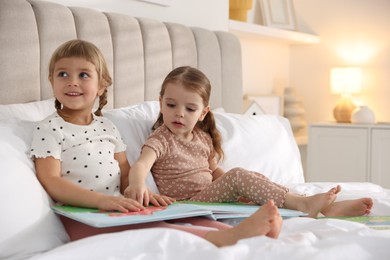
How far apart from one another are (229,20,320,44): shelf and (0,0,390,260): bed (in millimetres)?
473

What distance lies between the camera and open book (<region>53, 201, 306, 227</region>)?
1268 mm

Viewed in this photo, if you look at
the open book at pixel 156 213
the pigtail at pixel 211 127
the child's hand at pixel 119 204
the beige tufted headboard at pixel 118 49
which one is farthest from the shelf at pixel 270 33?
the child's hand at pixel 119 204

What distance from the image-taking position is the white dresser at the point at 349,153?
365 centimetres

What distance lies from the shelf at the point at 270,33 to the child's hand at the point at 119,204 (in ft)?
6.65

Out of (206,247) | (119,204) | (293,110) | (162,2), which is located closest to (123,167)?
(119,204)

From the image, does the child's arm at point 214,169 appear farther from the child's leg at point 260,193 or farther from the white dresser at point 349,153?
the white dresser at point 349,153

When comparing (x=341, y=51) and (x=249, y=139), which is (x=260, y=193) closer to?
(x=249, y=139)

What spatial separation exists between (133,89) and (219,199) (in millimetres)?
786

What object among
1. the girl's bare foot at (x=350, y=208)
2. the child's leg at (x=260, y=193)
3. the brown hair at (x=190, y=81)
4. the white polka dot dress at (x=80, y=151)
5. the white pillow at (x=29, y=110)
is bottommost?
the girl's bare foot at (x=350, y=208)

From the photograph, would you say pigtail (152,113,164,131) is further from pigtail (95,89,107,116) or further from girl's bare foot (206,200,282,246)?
girl's bare foot (206,200,282,246)

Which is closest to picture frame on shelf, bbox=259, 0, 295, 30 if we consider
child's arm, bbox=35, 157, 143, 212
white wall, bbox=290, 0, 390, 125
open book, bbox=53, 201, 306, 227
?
white wall, bbox=290, 0, 390, 125

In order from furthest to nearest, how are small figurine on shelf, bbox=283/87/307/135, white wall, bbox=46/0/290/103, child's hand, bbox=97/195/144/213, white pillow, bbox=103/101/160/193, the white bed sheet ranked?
small figurine on shelf, bbox=283/87/307/135 < white wall, bbox=46/0/290/103 < white pillow, bbox=103/101/160/193 < child's hand, bbox=97/195/144/213 < the white bed sheet

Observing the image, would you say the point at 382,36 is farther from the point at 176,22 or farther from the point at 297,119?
the point at 176,22

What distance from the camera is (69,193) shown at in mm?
1459
